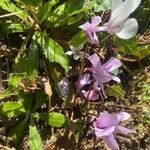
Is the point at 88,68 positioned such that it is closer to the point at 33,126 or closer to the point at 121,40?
the point at 121,40

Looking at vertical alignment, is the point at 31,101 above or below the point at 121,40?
below

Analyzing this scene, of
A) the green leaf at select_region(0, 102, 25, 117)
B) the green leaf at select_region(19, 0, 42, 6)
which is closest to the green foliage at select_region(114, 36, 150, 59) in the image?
the green leaf at select_region(19, 0, 42, 6)

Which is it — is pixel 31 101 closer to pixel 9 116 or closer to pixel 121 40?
pixel 9 116

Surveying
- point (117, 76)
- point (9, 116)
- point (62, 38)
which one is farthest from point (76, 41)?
point (9, 116)

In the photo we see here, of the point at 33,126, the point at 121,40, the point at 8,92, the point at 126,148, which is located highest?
the point at 121,40

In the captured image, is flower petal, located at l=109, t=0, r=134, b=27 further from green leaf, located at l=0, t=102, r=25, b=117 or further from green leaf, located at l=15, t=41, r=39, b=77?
green leaf, located at l=0, t=102, r=25, b=117

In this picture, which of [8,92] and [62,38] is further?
[62,38]
